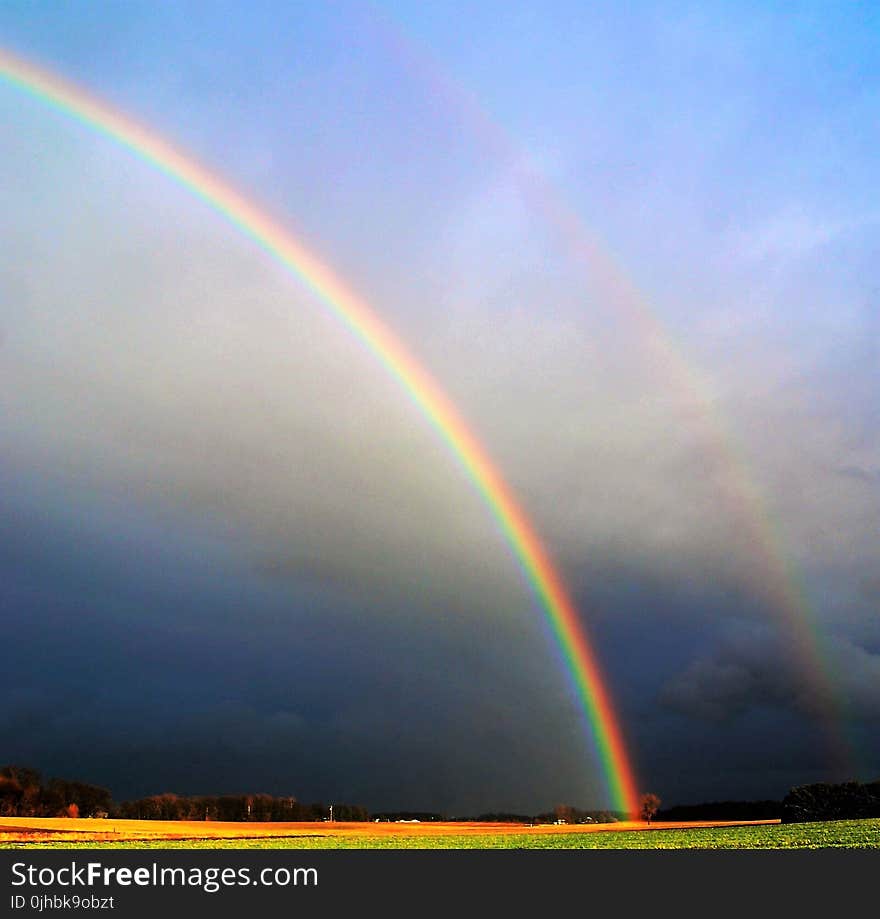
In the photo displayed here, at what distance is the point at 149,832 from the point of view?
130m

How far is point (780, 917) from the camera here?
33.9m

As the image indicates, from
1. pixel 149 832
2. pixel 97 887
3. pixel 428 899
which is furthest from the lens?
pixel 149 832

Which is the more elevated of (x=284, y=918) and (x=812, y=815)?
(x=812, y=815)

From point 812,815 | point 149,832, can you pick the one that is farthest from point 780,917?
point 812,815

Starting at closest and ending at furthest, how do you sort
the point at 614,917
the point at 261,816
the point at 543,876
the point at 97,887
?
the point at 614,917 → the point at 97,887 → the point at 543,876 → the point at 261,816

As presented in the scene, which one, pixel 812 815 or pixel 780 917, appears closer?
pixel 780 917

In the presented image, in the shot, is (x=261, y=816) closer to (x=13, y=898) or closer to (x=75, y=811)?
(x=75, y=811)

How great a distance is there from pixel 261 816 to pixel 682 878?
163109 mm

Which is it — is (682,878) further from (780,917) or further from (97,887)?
(97,887)

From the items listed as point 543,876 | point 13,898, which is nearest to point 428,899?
point 543,876

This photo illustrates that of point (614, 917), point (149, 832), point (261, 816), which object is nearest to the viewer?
point (614, 917)

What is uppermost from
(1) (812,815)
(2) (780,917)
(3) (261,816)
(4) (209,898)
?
(3) (261,816)

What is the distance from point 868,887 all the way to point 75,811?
168m

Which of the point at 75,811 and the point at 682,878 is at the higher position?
the point at 75,811
